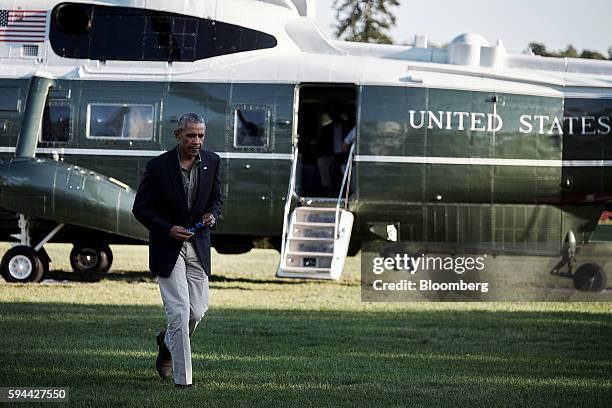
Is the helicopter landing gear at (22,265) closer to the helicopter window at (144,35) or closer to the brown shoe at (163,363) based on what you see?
the helicopter window at (144,35)

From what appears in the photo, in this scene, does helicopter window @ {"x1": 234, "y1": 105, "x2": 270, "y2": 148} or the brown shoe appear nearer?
the brown shoe

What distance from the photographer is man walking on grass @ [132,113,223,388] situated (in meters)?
7.50

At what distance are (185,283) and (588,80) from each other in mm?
10345

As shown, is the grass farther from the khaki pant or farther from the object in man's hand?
the object in man's hand

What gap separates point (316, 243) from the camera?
49.9 ft

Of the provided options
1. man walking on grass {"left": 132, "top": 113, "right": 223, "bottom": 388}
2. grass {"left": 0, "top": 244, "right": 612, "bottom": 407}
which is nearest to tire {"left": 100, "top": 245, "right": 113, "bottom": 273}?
grass {"left": 0, "top": 244, "right": 612, "bottom": 407}

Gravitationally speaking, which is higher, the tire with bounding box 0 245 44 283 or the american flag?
the american flag

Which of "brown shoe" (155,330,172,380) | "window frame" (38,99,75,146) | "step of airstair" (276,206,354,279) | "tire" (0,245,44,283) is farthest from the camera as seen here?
"window frame" (38,99,75,146)

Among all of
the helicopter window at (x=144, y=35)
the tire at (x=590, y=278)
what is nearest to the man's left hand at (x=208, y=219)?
the helicopter window at (x=144, y=35)

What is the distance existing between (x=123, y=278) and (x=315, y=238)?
3.71m

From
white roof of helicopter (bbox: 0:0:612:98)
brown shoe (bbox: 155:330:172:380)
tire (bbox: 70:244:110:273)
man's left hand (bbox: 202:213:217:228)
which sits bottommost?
tire (bbox: 70:244:110:273)

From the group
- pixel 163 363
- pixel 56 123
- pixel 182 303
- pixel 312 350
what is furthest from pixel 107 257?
pixel 182 303

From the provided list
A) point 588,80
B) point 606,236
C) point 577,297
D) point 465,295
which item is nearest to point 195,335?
point 465,295

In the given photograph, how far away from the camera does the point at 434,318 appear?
12.3 m
